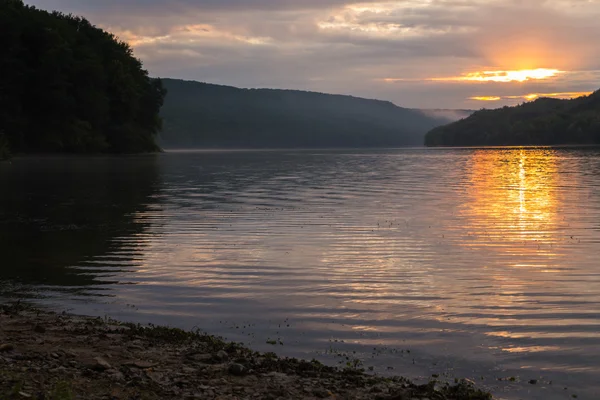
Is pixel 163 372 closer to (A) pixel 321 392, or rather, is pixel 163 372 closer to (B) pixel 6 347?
(A) pixel 321 392

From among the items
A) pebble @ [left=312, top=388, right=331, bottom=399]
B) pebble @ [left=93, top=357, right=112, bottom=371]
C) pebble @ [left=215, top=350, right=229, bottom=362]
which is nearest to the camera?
pebble @ [left=312, top=388, right=331, bottom=399]

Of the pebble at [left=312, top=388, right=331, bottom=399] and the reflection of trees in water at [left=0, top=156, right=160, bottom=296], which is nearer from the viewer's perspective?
the pebble at [left=312, top=388, right=331, bottom=399]

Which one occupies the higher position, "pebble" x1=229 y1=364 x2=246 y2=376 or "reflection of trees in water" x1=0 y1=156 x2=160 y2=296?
"pebble" x1=229 y1=364 x2=246 y2=376

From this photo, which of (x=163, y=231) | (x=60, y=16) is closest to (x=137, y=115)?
(x=60, y=16)

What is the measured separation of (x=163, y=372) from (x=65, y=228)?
17.9 metres

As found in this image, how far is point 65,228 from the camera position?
2577 cm

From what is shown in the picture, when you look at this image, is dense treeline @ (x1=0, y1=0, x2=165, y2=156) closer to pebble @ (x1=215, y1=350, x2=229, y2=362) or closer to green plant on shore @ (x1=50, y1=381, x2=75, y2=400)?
pebble @ (x1=215, y1=350, x2=229, y2=362)

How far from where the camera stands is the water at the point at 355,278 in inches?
414

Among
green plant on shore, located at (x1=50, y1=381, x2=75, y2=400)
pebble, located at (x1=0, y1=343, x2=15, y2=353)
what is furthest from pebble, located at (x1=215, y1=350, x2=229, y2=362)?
pebble, located at (x1=0, y1=343, x2=15, y2=353)

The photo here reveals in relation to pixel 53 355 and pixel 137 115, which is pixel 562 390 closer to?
pixel 53 355

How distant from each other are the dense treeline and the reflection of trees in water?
183ft

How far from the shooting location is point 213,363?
959 centimetres

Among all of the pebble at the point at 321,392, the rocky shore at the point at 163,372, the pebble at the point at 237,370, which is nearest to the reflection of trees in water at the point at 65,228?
the rocky shore at the point at 163,372

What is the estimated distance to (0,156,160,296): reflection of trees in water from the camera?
17442 mm
